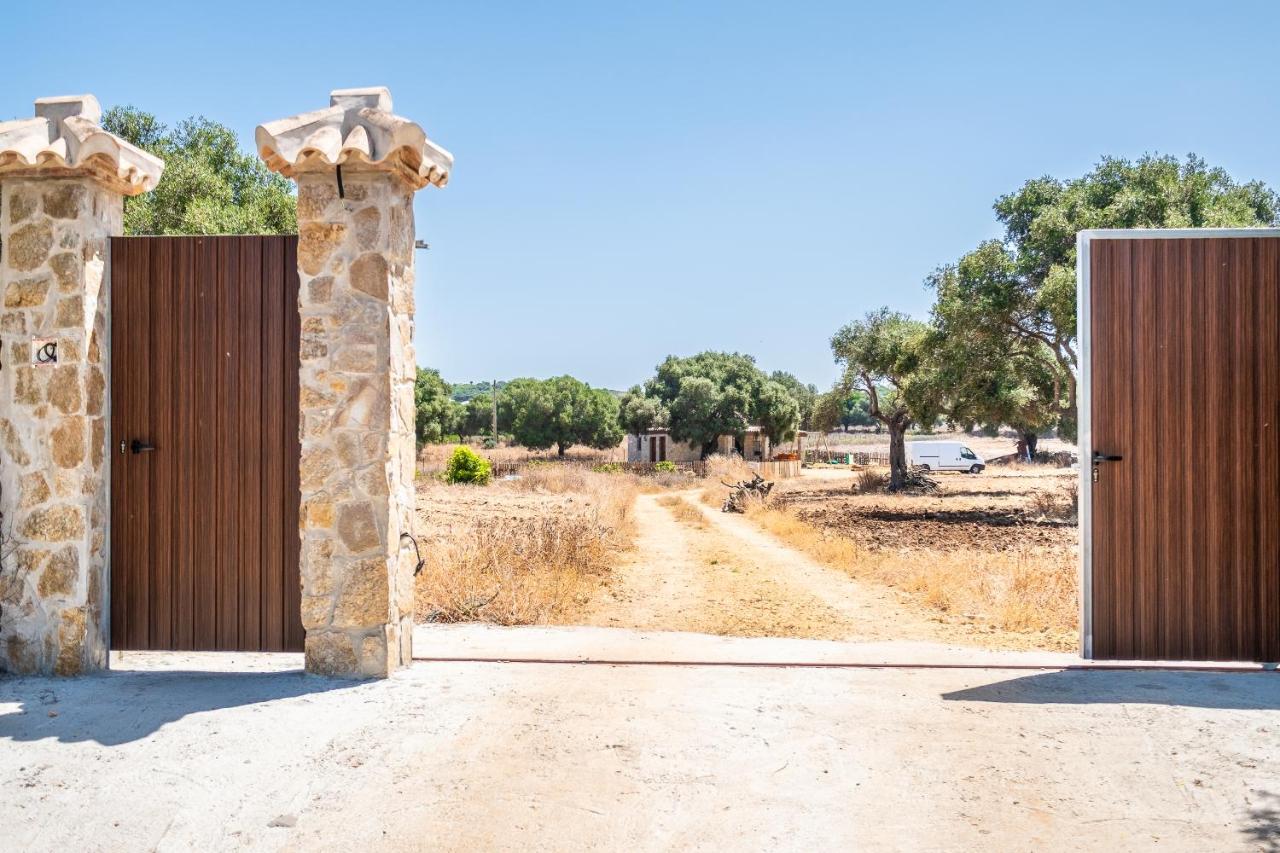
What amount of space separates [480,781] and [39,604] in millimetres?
2943

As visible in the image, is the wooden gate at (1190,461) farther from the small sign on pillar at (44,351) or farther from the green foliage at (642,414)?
the green foliage at (642,414)

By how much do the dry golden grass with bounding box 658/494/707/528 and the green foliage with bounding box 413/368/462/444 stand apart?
18401mm

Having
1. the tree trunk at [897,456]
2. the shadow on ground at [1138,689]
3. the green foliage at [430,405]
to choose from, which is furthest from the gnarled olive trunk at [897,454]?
the shadow on ground at [1138,689]

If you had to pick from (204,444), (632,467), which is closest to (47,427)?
(204,444)

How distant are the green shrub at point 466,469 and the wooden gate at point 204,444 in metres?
18.9

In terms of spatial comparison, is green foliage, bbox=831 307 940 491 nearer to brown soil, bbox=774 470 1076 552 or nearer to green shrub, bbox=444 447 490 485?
brown soil, bbox=774 470 1076 552

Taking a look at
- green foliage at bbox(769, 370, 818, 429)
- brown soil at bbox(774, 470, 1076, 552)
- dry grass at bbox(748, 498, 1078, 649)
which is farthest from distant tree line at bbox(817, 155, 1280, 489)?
green foliage at bbox(769, 370, 818, 429)

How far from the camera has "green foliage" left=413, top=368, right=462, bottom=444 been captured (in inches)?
1521

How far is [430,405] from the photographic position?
38.9 m

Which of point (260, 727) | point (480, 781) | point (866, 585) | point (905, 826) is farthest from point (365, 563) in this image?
point (866, 585)

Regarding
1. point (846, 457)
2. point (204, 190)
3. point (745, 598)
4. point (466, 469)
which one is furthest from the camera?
point (846, 457)

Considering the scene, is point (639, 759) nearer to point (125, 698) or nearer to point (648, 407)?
point (125, 698)

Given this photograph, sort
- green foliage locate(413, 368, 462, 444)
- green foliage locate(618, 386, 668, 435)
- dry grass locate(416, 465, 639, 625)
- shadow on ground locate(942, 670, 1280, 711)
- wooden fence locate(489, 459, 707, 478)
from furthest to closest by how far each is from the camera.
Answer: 1. green foliage locate(618, 386, 668, 435)
2. green foliage locate(413, 368, 462, 444)
3. wooden fence locate(489, 459, 707, 478)
4. dry grass locate(416, 465, 639, 625)
5. shadow on ground locate(942, 670, 1280, 711)

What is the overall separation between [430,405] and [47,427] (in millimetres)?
34972
